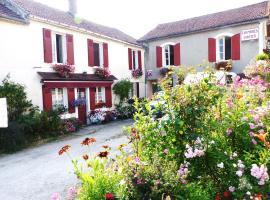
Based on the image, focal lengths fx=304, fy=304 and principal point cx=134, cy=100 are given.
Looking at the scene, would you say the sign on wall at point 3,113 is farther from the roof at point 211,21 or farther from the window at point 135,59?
the roof at point 211,21

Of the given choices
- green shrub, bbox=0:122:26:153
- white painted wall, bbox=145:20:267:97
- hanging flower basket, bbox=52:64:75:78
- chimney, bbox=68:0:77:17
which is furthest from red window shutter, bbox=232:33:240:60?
green shrub, bbox=0:122:26:153

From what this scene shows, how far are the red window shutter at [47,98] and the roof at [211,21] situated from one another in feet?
36.4

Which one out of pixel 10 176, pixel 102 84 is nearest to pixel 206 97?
pixel 10 176

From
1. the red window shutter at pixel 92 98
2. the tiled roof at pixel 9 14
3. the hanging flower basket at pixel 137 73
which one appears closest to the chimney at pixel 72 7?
the hanging flower basket at pixel 137 73

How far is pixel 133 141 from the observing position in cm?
404

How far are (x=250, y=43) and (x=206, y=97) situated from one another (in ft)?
53.9

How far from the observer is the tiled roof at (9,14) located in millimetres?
12656

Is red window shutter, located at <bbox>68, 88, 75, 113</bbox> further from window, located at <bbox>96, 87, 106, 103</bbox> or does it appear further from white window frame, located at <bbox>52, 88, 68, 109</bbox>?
window, located at <bbox>96, 87, 106, 103</bbox>

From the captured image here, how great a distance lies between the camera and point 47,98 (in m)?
14.4

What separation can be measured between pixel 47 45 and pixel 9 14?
7.05ft

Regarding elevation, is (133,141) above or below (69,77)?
below

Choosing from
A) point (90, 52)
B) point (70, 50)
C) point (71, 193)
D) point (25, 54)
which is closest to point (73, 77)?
point (70, 50)

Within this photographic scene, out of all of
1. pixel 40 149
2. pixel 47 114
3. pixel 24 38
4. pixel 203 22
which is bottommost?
pixel 40 149

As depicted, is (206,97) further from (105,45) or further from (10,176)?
(105,45)
